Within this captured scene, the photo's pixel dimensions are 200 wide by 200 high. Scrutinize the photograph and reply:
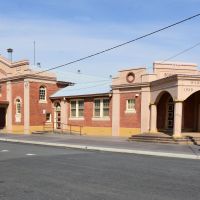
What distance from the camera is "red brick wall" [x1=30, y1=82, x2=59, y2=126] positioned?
1388 inches

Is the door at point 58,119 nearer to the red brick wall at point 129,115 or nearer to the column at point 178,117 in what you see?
the red brick wall at point 129,115

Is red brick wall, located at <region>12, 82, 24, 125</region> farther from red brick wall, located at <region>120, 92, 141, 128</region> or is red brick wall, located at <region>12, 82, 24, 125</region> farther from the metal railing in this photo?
red brick wall, located at <region>120, 92, 141, 128</region>

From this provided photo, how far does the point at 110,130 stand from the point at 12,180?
20.6 m

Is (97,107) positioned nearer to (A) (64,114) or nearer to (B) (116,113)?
(B) (116,113)

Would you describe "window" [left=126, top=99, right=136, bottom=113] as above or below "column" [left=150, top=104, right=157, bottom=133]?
above

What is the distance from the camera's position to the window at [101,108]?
3050cm

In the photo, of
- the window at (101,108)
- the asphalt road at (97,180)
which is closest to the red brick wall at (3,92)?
the window at (101,108)

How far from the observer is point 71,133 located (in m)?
32.9

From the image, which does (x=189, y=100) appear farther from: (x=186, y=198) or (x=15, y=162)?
(x=186, y=198)

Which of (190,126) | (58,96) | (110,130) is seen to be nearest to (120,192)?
(190,126)

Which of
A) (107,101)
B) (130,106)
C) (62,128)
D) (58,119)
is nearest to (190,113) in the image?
(130,106)

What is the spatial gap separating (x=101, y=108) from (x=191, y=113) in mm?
8013

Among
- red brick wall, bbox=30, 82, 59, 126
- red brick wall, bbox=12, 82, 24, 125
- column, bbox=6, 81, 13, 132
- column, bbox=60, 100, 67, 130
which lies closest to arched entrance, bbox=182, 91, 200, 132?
column, bbox=60, 100, 67, 130

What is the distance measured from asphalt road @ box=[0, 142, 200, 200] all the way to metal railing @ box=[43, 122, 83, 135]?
19.8 metres
